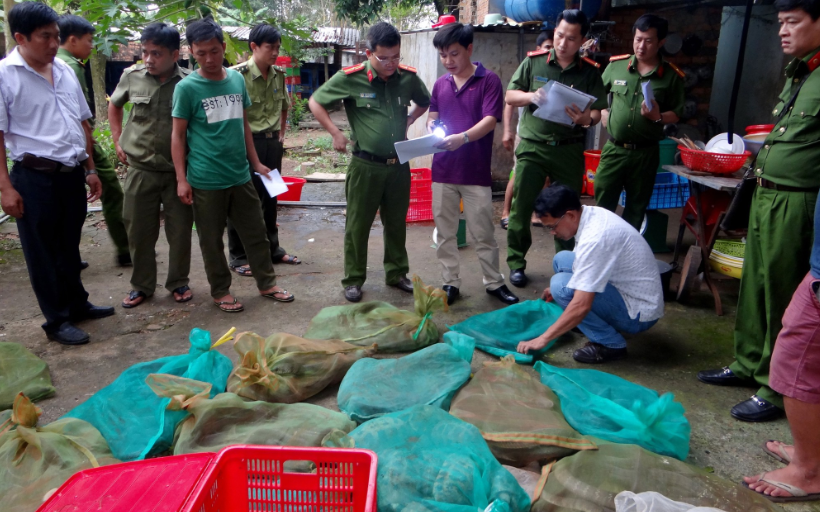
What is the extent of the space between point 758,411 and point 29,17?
Answer: 4278 millimetres

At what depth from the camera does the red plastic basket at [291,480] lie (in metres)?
1.72

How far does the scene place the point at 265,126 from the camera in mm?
5094

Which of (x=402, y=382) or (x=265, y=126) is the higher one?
(x=265, y=126)

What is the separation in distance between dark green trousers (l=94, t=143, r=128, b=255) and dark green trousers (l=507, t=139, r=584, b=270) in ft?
10.6

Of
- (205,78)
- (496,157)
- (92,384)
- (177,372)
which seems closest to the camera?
(177,372)

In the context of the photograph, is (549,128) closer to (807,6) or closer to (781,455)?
(807,6)

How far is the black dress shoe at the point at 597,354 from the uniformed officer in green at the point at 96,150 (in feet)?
12.8

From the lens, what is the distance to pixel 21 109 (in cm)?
335

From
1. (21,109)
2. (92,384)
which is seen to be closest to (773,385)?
(92,384)

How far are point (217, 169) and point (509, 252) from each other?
229cm

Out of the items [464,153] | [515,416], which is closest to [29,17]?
[464,153]

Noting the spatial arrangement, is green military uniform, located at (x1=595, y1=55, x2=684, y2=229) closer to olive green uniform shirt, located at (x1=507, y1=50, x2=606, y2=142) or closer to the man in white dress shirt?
olive green uniform shirt, located at (x1=507, y1=50, x2=606, y2=142)

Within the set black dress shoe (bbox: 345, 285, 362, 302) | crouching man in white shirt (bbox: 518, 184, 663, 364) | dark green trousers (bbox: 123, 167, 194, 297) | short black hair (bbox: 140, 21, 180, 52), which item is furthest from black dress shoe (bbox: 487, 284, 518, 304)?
short black hair (bbox: 140, 21, 180, 52)

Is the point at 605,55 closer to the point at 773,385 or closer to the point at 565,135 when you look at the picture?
the point at 565,135
